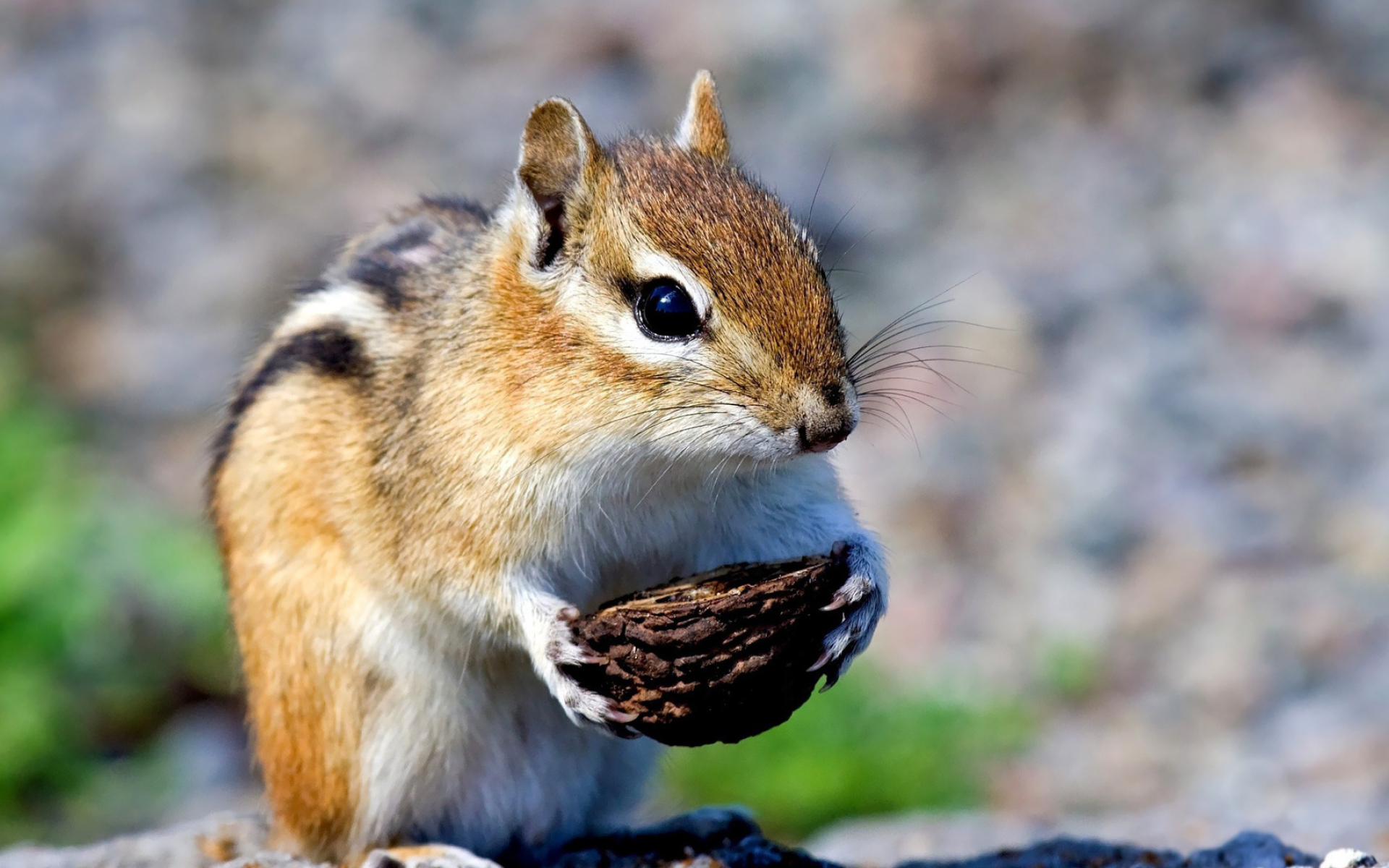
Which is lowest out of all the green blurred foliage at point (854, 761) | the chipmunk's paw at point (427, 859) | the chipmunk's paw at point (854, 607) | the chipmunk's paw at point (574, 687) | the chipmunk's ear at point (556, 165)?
the chipmunk's paw at point (427, 859)

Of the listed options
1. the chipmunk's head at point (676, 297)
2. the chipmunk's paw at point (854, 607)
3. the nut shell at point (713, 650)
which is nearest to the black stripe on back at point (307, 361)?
the chipmunk's head at point (676, 297)

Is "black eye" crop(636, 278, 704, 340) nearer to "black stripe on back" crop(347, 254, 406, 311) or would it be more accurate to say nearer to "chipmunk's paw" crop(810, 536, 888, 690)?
"chipmunk's paw" crop(810, 536, 888, 690)

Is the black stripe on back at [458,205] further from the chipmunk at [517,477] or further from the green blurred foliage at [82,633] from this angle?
the green blurred foliage at [82,633]

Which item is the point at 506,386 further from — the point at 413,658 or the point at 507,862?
the point at 507,862

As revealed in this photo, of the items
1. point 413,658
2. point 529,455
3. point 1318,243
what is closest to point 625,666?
point 529,455

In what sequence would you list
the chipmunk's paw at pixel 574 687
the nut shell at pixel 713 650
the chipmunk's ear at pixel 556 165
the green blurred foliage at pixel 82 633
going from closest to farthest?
1. the nut shell at pixel 713 650
2. the chipmunk's paw at pixel 574 687
3. the chipmunk's ear at pixel 556 165
4. the green blurred foliage at pixel 82 633

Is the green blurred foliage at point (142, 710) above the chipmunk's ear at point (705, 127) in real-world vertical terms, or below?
below

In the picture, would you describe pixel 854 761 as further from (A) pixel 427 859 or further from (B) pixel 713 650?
(B) pixel 713 650
